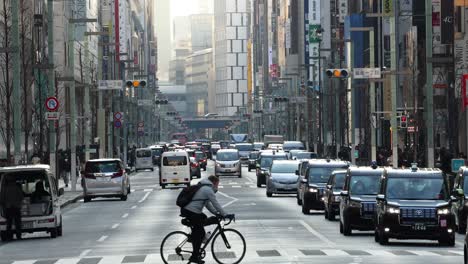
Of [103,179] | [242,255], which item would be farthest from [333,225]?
[103,179]

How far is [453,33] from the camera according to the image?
91750mm

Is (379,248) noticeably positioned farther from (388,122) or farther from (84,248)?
(388,122)

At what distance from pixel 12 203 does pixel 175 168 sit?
138 ft

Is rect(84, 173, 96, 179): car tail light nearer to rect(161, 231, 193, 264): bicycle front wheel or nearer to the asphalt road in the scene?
the asphalt road

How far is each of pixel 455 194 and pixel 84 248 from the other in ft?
26.0

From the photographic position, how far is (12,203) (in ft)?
118

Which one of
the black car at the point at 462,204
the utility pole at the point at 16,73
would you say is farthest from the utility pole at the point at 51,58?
the black car at the point at 462,204

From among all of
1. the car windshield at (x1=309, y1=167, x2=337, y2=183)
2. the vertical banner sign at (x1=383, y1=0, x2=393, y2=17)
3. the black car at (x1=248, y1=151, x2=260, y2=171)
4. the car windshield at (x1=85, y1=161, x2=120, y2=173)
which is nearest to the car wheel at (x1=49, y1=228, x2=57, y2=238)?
the car windshield at (x1=309, y1=167, x2=337, y2=183)

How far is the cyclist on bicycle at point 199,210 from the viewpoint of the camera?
79.3 ft

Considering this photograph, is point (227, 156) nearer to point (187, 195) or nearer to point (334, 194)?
point (334, 194)

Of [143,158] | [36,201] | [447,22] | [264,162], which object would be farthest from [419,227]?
[143,158]

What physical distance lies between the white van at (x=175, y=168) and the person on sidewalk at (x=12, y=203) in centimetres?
4073

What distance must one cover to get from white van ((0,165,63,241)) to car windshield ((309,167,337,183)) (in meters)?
13.3

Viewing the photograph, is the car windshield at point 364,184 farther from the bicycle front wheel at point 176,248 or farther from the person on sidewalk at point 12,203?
the bicycle front wheel at point 176,248
